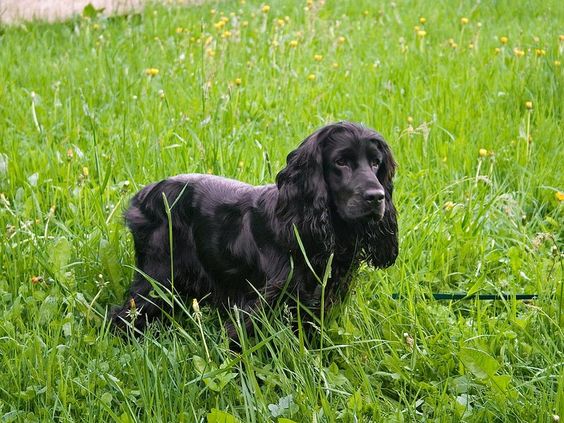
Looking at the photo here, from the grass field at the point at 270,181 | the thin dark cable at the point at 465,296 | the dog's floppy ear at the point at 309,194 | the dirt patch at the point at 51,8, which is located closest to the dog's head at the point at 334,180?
the dog's floppy ear at the point at 309,194

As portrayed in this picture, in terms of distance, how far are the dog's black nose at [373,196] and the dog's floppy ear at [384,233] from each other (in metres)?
0.24

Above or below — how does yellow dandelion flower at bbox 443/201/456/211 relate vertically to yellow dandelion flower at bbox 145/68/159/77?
below

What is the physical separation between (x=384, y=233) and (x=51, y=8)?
17.4 ft

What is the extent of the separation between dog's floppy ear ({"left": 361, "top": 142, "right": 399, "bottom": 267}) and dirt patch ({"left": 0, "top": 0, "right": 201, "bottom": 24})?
4611mm

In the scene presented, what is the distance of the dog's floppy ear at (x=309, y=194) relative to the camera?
9.48 feet

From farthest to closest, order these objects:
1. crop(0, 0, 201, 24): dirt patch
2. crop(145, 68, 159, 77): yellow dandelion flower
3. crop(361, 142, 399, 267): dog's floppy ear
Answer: crop(0, 0, 201, 24): dirt patch
crop(145, 68, 159, 77): yellow dandelion flower
crop(361, 142, 399, 267): dog's floppy ear

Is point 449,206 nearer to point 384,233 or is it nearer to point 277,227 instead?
point 384,233

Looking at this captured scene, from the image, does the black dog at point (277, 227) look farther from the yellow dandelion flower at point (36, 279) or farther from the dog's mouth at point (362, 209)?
the yellow dandelion flower at point (36, 279)

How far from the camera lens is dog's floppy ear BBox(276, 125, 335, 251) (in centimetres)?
289

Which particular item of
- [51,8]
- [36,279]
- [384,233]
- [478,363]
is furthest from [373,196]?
[51,8]

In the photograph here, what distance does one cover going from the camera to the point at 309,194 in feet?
9.59

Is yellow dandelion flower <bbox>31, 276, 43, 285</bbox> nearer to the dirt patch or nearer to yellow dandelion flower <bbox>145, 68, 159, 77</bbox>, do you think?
yellow dandelion flower <bbox>145, 68, 159, 77</bbox>

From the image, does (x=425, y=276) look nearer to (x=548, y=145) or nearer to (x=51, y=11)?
(x=548, y=145)

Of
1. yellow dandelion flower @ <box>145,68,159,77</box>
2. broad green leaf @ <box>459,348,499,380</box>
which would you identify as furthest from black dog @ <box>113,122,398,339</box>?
yellow dandelion flower @ <box>145,68,159,77</box>
